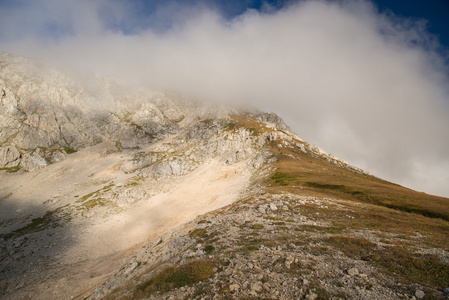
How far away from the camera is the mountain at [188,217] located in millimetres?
15250

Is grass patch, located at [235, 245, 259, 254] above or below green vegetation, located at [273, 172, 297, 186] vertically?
below

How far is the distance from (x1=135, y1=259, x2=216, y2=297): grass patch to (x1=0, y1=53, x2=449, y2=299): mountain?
0.40 feet

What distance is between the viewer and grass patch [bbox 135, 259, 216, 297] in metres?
15.9

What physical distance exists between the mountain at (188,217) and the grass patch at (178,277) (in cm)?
A: 12

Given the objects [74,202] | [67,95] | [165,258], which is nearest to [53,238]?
[74,202]

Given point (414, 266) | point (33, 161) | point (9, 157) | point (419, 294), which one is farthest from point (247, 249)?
point (9, 157)

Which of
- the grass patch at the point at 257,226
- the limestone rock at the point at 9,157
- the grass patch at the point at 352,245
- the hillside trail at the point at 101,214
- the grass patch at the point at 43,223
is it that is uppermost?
the grass patch at the point at 352,245

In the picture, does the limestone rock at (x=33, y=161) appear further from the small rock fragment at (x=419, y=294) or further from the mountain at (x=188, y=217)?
the small rock fragment at (x=419, y=294)

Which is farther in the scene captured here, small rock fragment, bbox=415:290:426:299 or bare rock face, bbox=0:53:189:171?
bare rock face, bbox=0:53:189:171

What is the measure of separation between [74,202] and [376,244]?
368 feet

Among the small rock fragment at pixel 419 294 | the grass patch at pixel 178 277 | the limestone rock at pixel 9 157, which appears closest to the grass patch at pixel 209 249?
the grass patch at pixel 178 277

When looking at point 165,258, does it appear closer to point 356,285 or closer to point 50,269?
point 356,285

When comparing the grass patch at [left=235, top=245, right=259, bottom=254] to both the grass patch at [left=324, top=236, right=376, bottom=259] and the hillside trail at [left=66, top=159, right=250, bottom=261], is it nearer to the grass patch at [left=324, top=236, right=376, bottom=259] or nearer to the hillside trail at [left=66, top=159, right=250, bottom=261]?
the grass patch at [left=324, top=236, right=376, bottom=259]

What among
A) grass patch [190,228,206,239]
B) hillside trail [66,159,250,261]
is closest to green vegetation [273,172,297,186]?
hillside trail [66,159,250,261]
